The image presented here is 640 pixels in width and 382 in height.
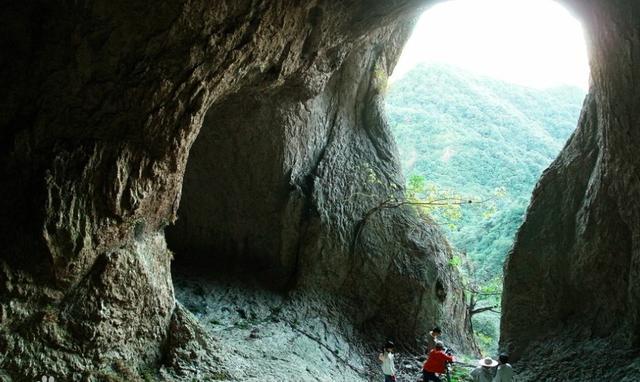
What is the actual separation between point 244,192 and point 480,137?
28731 mm

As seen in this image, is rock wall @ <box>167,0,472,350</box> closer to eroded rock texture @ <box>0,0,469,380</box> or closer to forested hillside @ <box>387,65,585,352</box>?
eroded rock texture @ <box>0,0,469,380</box>

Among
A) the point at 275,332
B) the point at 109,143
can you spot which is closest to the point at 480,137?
the point at 275,332

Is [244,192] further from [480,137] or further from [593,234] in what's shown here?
[480,137]

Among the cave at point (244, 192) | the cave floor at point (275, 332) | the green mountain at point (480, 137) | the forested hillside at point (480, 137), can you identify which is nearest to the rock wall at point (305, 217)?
the cave at point (244, 192)

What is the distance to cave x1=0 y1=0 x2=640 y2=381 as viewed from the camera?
208 inches

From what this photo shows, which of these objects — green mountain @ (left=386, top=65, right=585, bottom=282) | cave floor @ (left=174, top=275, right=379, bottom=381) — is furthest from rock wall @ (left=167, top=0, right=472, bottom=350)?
green mountain @ (left=386, top=65, right=585, bottom=282)

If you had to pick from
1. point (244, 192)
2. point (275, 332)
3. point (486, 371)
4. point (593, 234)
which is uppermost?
point (593, 234)

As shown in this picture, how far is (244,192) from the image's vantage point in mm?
10859

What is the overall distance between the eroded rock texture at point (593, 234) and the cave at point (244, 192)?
3 cm

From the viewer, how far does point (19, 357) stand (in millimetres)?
4898

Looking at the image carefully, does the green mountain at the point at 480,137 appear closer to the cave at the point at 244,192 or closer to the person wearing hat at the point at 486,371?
the cave at the point at 244,192

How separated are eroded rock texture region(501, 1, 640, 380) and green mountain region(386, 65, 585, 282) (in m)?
16.7

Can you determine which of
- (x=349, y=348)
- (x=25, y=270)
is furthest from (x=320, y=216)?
(x=25, y=270)

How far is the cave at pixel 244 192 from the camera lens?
529 centimetres
